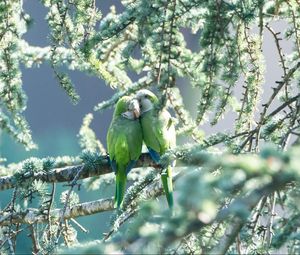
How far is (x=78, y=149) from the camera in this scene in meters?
5.70

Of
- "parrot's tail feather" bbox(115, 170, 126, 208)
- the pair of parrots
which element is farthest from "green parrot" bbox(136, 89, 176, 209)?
"parrot's tail feather" bbox(115, 170, 126, 208)

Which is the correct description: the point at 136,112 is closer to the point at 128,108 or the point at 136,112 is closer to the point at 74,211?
the point at 128,108

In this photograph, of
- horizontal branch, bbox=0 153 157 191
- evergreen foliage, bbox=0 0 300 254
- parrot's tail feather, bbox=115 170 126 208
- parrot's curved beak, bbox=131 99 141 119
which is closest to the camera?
evergreen foliage, bbox=0 0 300 254

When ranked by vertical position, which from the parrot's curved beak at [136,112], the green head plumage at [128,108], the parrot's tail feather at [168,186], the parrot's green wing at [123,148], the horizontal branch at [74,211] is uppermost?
the green head plumage at [128,108]

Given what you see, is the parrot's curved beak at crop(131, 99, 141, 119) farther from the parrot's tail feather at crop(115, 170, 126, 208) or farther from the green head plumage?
the parrot's tail feather at crop(115, 170, 126, 208)

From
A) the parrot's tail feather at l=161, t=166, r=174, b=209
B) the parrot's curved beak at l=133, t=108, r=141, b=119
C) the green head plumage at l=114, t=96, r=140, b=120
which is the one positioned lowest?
the parrot's tail feather at l=161, t=166, r=174, b=209

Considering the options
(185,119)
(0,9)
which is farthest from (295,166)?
(185,119)

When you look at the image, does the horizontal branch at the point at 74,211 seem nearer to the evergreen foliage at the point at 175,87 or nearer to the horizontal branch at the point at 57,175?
the evergreen foliage at the point at 175,87

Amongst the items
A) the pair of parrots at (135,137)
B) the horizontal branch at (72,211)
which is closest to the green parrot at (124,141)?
the pair of parrots at (135,137)

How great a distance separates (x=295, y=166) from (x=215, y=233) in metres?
0.60

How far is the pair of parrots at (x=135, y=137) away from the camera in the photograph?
2277 mm

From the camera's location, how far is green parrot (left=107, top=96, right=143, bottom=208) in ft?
7.49

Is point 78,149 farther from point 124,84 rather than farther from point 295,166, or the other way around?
point 295,166

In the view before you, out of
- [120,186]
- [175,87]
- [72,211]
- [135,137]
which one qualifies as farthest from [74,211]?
[175,87]
